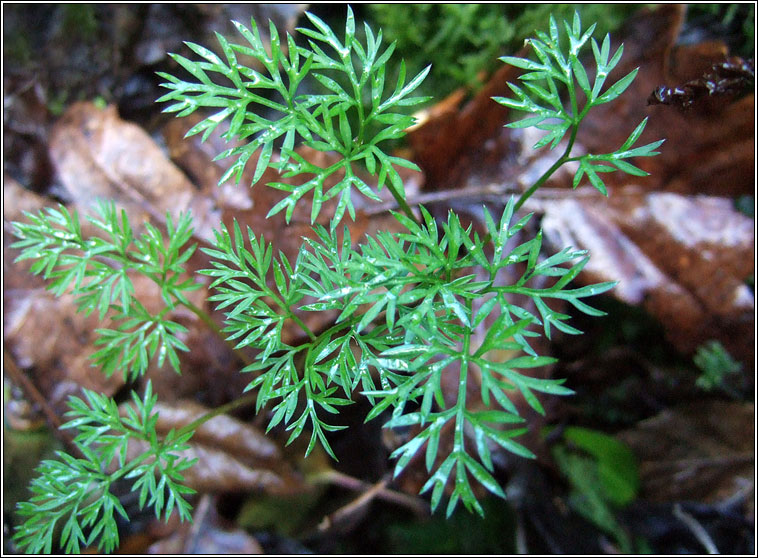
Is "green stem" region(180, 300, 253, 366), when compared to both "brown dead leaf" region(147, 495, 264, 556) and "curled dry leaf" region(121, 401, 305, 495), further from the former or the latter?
"brown dead leaf" region(147, 495, 264, 556)

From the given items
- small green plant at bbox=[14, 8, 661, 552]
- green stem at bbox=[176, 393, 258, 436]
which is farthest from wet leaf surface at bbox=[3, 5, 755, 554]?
small green plant at bbox=[14, 8, 661, 552]

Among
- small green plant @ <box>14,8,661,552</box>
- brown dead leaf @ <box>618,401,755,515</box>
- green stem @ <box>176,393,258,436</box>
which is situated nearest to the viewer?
small green plant @ <box>14,8,661,552</box>

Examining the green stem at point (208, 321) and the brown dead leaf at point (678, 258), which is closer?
the green stem at point (208, 321)

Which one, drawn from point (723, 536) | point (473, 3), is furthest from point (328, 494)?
point (473, 3)

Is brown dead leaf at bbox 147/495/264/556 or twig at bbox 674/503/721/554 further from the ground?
twig at bbox 674/503/721/554

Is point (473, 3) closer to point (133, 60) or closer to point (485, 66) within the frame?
point (485, 66)

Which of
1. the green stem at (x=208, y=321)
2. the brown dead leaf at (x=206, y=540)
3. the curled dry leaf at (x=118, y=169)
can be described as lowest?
the brown dead leaf at (x=206, y=540)

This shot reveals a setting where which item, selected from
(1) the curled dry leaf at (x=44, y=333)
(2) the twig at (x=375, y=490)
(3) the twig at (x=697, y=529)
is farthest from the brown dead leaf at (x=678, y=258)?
(1) the curled dry leaf at (x=44, y=333)

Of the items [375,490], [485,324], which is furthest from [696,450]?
[375,490]

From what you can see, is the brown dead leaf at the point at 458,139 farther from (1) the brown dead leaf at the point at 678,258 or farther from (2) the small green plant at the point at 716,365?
(2) the small green plant at the point at 716,365
